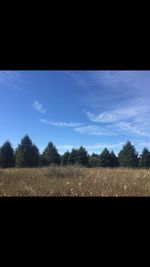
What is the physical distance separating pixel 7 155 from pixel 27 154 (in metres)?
2.00

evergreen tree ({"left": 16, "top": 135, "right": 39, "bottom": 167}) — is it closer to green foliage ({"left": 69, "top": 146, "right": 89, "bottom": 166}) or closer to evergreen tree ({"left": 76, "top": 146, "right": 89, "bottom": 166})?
green foliage ({"left": 69, "top": 146, "right": 89, "bottom": 166})

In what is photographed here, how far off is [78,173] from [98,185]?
1.62 metres

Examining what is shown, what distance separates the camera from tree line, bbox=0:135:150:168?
33.5 meters

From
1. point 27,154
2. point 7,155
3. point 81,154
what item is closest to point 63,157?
point 81,154

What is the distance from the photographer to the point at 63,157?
3666 centimetres

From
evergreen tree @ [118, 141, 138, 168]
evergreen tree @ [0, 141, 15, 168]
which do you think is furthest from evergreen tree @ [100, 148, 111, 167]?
evergreen tree @ [0, 141, 15, 168]

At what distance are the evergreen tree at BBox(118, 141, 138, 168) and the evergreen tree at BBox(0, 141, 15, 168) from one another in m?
10.6

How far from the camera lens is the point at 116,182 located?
6.09m

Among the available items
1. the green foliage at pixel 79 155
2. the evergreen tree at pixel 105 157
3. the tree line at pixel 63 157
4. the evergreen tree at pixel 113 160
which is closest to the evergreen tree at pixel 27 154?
the tree line at pixel 63 157

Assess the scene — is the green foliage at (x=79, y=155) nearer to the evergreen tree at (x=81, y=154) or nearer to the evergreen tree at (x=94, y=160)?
the evergreen tree at (x=81, y=154)

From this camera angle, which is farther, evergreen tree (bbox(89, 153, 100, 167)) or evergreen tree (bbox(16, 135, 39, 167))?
evergreen tree (bbox(89, 153, 100, 167))

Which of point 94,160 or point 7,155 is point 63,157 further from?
point 7,155
